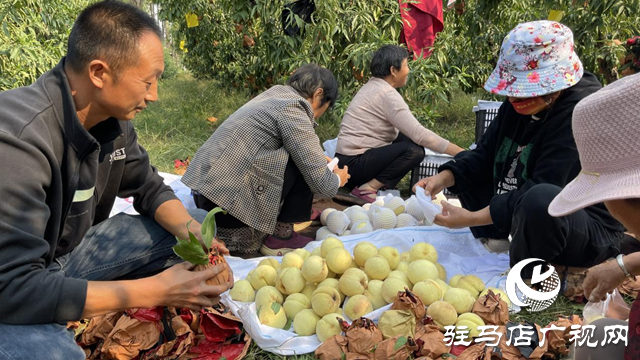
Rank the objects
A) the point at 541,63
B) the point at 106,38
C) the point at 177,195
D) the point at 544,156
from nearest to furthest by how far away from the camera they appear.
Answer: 1. the point at 106,38
2. the point at 541,63
3. the point at 544,156
4. the point at 177,195

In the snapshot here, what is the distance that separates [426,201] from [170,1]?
5678 mm

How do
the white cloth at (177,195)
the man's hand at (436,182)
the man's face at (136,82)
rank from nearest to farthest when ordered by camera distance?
the man's face at (136,82)
the man's hand at (436,182)
the white cloth at (177,195)

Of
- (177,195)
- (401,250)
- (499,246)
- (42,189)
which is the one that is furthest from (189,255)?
(177,195)

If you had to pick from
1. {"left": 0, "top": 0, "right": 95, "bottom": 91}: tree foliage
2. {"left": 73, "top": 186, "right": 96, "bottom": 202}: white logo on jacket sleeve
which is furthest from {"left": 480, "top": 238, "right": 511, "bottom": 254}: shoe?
{"left": 0, "top": 0, "right": 95, "bottom": 91}: tree foliage

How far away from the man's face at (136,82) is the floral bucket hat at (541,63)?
5.09 ft

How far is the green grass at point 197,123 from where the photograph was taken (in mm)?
5762

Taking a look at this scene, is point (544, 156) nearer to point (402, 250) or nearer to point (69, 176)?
point (402, 250)

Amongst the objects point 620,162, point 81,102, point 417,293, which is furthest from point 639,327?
point 81,102

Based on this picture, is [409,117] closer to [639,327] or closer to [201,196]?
[201,196]

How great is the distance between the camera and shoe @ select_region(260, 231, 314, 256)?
11.3ft

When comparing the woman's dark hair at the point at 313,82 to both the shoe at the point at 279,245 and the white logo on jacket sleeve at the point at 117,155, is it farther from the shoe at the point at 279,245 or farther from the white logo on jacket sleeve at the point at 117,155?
the white logo on jacket sleeve at the point at 117,155

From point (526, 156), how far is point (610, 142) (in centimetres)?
164

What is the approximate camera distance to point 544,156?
2.63 m

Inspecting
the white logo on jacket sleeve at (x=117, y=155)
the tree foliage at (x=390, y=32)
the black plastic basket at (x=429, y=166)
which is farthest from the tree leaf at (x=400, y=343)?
the tree foliage at (x=390, y=32)
